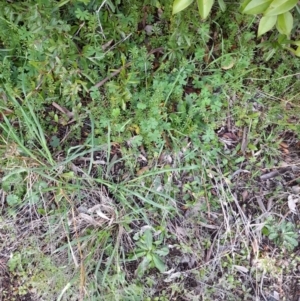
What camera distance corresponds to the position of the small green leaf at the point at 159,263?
195 cm

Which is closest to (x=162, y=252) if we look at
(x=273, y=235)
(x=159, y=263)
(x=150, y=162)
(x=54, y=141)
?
(x=159, y=263)

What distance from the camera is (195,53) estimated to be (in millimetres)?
1977

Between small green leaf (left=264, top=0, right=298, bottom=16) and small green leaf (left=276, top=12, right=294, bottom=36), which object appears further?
small green leaf (left=276, top=12, right=294, bottom=36)

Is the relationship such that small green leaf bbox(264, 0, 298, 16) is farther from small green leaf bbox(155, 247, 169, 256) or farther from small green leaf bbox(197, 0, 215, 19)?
small green leaf bbox(155, 247, 169, 256)

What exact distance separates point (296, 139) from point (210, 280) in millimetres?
818

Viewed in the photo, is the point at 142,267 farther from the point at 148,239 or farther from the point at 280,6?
the point at 280,6

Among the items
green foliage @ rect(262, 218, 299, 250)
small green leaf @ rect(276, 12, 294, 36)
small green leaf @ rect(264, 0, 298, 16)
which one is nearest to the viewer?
small green leaf @ rect(264, 0, 298, 16)

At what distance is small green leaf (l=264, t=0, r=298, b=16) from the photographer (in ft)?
4.42

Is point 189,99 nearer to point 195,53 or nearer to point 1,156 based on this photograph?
point 195,53

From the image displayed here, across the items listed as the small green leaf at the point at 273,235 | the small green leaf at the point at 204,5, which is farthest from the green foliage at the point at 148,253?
the small green leaf at the point at 204,5

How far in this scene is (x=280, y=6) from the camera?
4.49 feet

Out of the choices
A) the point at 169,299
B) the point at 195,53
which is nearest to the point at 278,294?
the point at 169,299

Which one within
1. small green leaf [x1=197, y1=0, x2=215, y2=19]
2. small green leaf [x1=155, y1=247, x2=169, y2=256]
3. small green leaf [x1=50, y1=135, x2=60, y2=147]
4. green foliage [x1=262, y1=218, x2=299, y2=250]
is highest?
small green leaf [x1=197, y1=0, x2=215, y2=19]

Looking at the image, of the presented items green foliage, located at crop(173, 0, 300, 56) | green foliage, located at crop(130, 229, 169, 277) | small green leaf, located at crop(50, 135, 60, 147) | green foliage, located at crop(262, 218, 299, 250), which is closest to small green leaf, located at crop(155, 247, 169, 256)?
green foliage, located at crop(130, 229, 169, 277)
